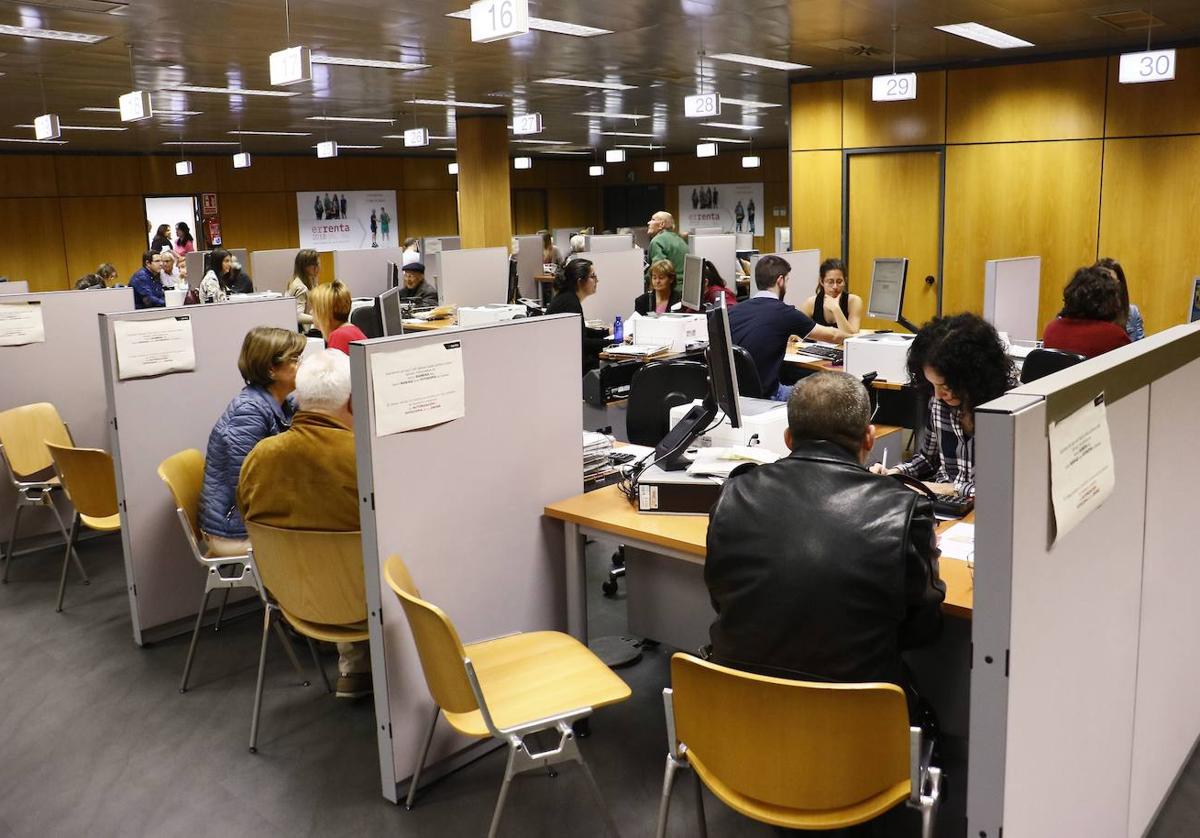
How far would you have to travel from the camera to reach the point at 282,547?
2750 millimetres

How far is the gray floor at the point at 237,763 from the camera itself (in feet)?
8.59

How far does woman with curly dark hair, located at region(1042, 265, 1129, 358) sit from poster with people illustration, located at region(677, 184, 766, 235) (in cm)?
1571

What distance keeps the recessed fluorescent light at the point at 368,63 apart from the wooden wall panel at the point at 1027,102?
4.47 meters

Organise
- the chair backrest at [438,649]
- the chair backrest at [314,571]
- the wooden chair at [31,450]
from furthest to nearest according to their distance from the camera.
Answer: the wooden chair at [31,450]
the chair backrest at [314,571]
the chair backrest at [438,649]

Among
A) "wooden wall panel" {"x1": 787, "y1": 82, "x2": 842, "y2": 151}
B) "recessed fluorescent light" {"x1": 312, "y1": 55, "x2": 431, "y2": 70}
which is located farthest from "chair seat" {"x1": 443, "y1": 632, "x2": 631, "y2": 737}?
"wooden wall panel" {"x1": 787, "y1": 82, "x2": 842, "y2": 151}

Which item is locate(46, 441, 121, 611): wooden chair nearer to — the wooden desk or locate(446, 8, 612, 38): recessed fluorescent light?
the wooden desk

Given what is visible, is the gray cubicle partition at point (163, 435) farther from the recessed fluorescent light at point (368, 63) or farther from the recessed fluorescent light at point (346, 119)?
the recessed fluorescent light at point (346, 119)

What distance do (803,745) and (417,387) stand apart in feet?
4.49

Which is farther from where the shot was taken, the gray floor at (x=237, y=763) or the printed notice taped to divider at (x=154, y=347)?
the printed notice taped to divider at (x=154, y=347)

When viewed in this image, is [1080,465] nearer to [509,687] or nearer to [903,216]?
[509,687]

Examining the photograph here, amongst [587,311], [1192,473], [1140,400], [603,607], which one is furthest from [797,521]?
[587,311]

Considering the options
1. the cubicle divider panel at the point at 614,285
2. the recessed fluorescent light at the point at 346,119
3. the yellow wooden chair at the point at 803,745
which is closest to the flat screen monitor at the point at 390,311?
the cubicle divider panel at the point at 614,285

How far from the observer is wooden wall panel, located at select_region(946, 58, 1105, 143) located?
25.1 ft

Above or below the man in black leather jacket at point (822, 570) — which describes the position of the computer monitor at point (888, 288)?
above
